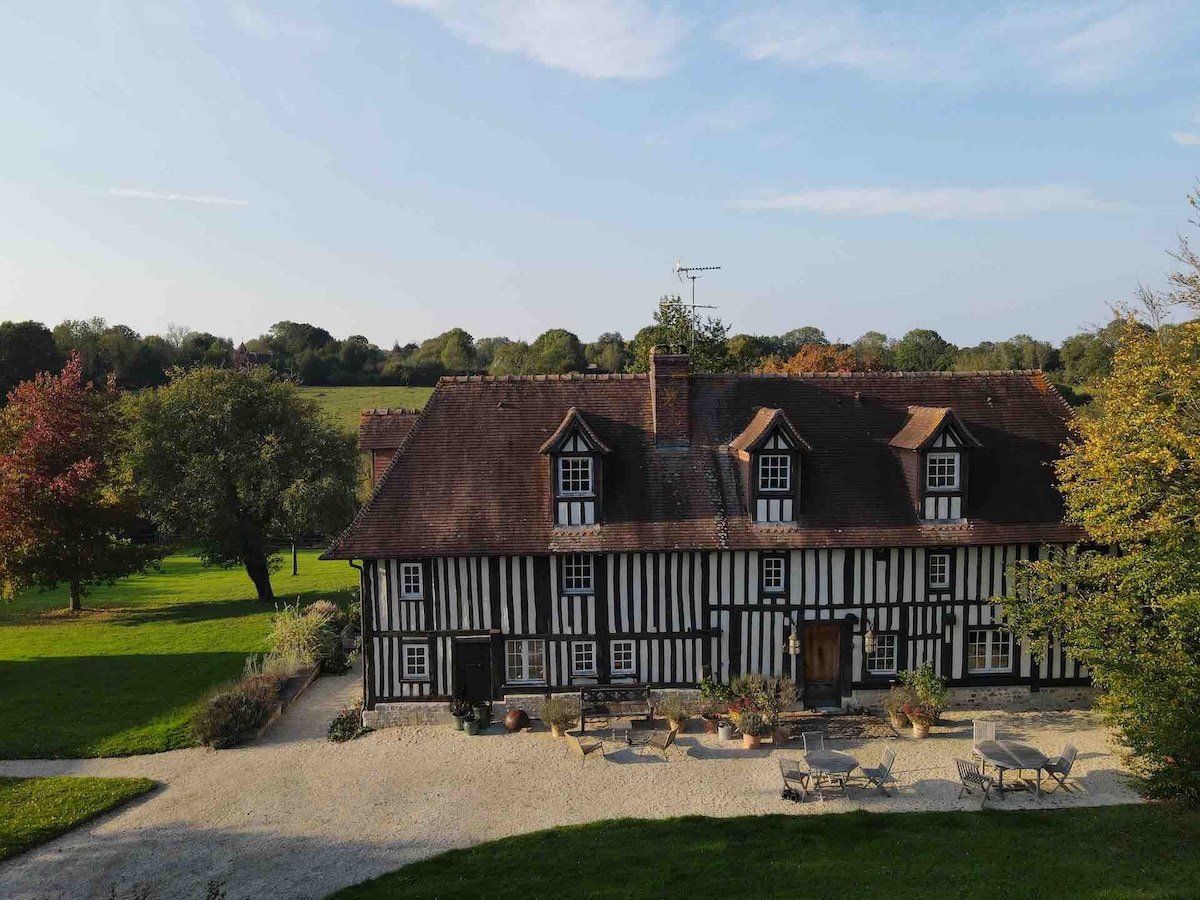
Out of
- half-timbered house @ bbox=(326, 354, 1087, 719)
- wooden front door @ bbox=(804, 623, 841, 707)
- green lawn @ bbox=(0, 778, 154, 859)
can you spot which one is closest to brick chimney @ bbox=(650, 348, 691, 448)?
half-timbered house @ bbox=(326, 354, 1087, 719)

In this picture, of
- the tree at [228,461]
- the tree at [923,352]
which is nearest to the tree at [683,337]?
the tree at [228,461]

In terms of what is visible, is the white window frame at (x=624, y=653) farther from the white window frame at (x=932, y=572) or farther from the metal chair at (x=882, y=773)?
the white window frame at (x=932, y=572)

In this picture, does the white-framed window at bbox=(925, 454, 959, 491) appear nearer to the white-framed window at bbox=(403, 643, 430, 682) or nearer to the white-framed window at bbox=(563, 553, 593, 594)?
the white-framed window at bbox=(563, 553, 593, 594)

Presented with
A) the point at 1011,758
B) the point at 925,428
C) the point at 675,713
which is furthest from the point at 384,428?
the point at 1011,758

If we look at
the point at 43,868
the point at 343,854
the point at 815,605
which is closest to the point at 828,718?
the point at 815,605

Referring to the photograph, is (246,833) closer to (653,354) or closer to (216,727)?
(216,727)

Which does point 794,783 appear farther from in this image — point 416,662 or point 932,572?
point 416,662
